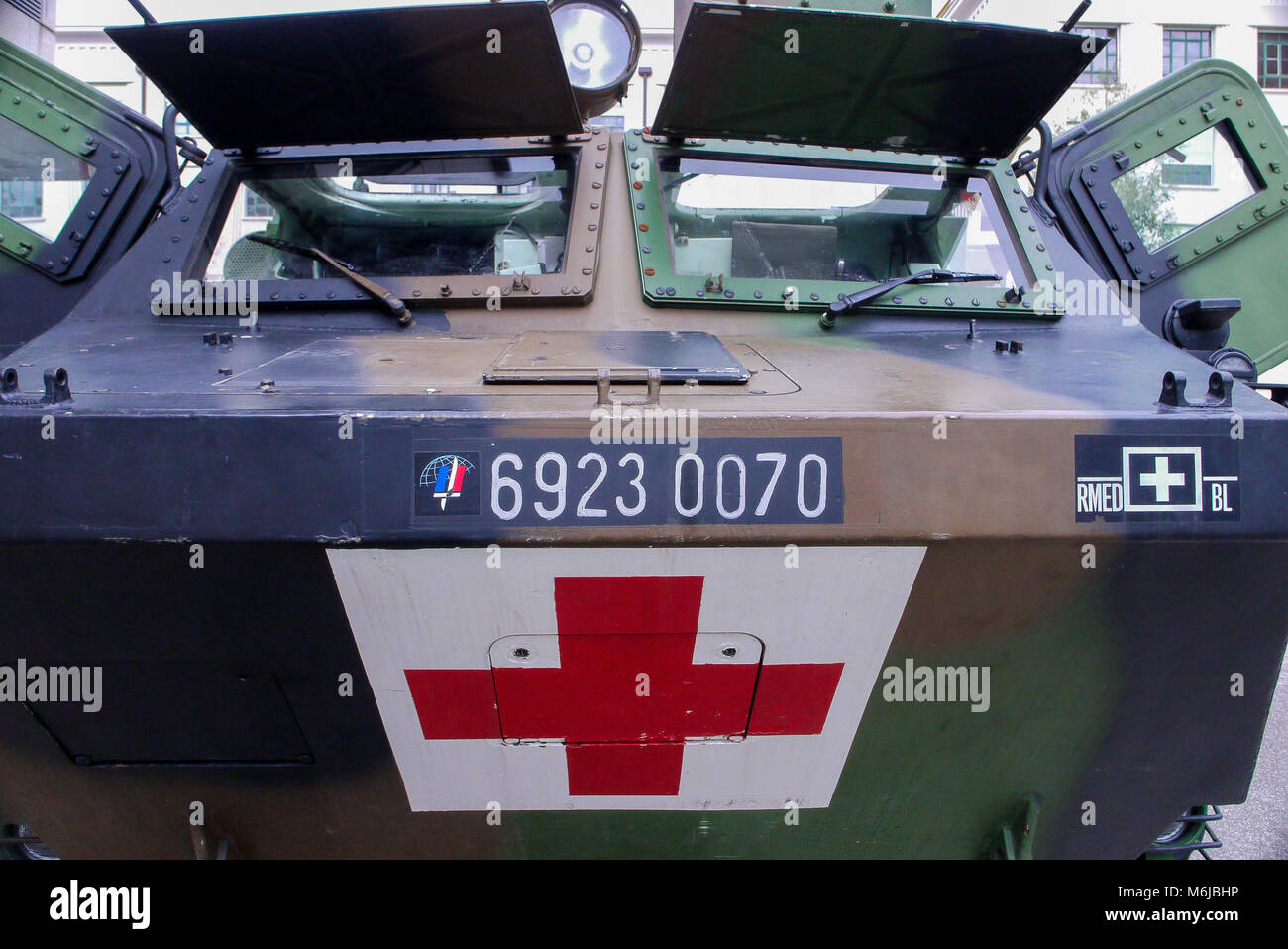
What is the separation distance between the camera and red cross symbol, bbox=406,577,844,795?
5.77ft

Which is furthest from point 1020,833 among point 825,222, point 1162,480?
point 825,222

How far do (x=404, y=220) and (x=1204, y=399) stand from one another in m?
2.22

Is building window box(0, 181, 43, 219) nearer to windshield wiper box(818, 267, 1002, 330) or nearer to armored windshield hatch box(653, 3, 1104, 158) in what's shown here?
armored windshield hatch box(653, 3, 1104, 158)

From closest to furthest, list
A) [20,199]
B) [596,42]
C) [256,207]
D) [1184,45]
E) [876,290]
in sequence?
[876,290] < [256,207] < [596,42] < [20,199] < [1184,45]

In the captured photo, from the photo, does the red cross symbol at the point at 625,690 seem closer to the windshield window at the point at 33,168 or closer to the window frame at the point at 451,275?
the window frame at the point at 451,275

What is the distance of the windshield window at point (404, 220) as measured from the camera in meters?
2.94

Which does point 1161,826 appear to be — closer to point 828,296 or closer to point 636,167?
point 828,296

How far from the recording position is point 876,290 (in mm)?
2615

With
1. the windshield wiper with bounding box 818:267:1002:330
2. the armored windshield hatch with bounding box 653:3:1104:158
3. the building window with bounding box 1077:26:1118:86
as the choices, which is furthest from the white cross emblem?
the building window with bounding box 1077:26:1118:86
